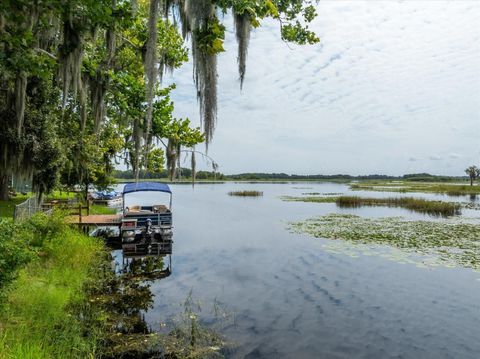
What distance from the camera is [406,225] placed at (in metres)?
27.6

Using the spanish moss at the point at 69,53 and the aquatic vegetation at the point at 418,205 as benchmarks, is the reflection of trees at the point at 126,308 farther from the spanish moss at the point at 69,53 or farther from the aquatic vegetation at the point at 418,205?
the aquatic vegetation at the point at 418,205

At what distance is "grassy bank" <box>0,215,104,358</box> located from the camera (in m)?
6.39

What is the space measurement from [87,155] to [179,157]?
723 centimetres

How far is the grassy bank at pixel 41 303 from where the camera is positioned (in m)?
6.39

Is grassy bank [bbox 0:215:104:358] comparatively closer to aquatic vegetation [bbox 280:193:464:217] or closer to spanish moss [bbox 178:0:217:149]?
spanish moss [bbox 178:0:217:149]

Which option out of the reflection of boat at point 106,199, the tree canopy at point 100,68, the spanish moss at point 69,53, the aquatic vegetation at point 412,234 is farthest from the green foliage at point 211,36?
the reflection of boat at point 106,199

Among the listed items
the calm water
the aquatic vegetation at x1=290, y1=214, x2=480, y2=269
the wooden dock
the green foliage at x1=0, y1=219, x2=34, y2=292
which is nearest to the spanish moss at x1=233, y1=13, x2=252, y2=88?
the green foliage at x1=0, y1=219, x2=34, y2=292

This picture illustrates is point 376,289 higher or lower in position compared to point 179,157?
lower

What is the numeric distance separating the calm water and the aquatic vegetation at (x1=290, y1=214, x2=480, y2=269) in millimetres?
2900

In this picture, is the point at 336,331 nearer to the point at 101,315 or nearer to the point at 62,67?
the point at 101,315

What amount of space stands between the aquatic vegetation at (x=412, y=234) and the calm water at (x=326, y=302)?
9.51 feet

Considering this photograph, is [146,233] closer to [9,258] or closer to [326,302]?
[326,302]

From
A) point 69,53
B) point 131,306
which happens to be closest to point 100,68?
point 69,53

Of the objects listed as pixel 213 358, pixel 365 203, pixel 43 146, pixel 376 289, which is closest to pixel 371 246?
pixel 376 289
